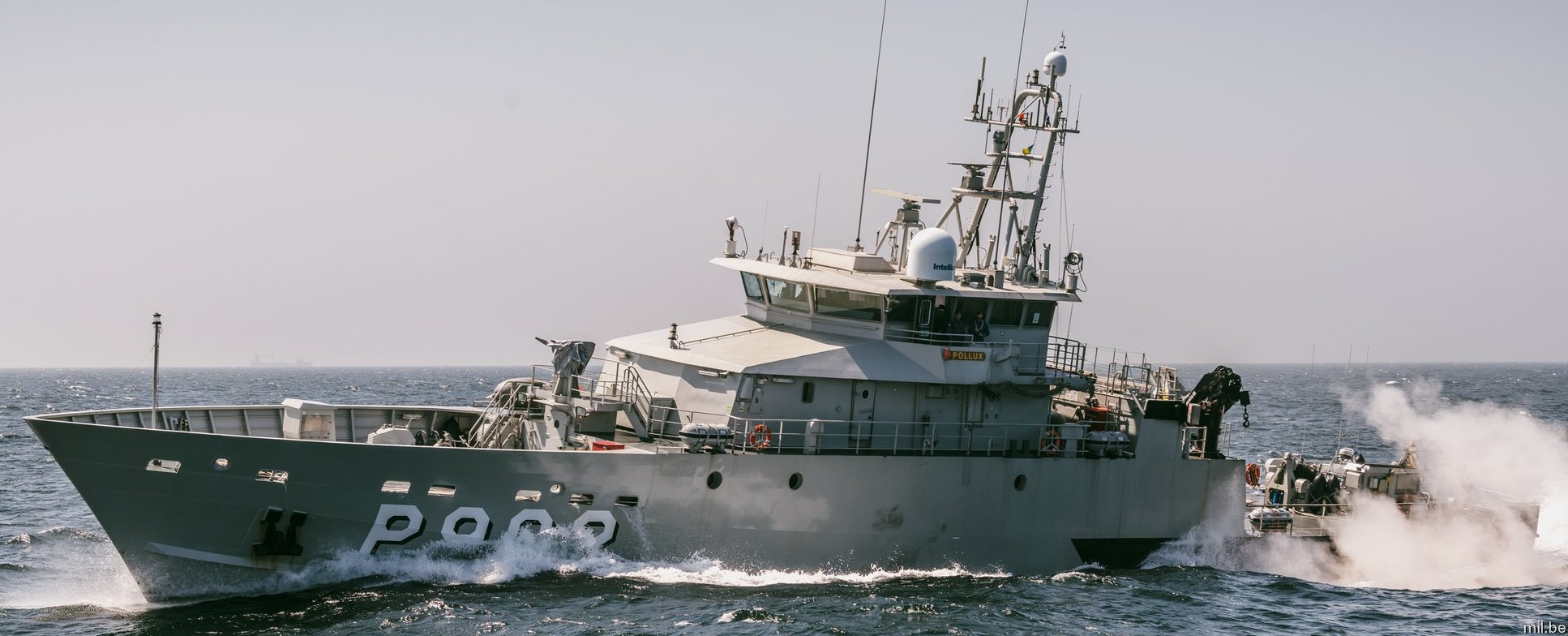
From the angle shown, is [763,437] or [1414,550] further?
[1414,550]

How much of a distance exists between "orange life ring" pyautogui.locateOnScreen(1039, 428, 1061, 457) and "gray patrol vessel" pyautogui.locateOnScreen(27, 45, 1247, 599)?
0.18 ft

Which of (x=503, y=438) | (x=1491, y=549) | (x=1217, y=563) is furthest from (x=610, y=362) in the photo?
(x=1491, y=549)

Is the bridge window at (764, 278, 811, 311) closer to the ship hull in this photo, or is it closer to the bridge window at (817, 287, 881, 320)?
the bridge window at (817, 287, 881, 320)

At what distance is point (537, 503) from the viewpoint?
1752cm

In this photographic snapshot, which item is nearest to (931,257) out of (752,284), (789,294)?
(789,294)

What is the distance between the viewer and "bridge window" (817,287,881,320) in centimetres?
1991

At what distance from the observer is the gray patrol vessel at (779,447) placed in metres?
16.8

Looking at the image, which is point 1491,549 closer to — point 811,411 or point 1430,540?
point 1430,540

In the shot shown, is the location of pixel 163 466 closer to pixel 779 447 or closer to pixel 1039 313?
pixel 779 447

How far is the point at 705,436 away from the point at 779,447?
47.4 inches

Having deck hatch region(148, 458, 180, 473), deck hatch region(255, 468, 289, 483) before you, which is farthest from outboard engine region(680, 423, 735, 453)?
deck hatch region(148, 458, 180, 473)

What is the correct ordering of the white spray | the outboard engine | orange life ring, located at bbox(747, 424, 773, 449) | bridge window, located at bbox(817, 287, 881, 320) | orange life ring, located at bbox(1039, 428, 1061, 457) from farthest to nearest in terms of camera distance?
the white spray
orange life ring, located at bbox(1039, 428, 1061, 457)
bridge window, located at bbox(817, 287, 881, 320)
orange life ring, located at bbox(747, 424, 773, 449)
the outboard engine

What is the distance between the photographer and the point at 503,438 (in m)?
19.4

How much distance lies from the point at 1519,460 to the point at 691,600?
2229cm
